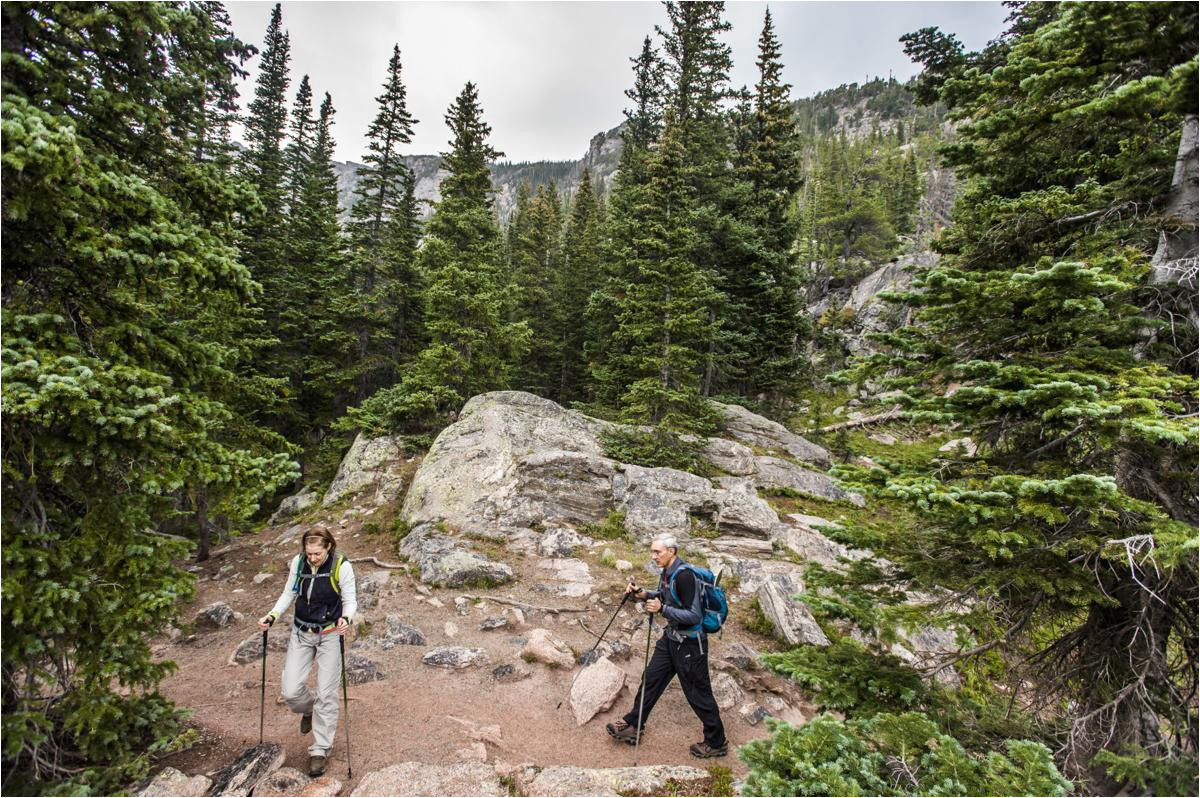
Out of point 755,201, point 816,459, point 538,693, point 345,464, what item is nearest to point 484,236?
point 345,464

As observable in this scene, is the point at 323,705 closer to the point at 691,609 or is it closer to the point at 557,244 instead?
the point at 691,609

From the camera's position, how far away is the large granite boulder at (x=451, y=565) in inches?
415

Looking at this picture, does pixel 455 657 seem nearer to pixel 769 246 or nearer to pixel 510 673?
pixel 510 673

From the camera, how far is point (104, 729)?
4.51 m

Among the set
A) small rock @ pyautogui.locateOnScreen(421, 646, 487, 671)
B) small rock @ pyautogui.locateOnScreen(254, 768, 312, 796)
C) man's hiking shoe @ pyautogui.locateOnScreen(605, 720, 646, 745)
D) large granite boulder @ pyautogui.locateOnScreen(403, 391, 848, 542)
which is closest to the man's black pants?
man's hiking shoe @ pyautogui.locateOnScreen(605, 720, 646, 745)

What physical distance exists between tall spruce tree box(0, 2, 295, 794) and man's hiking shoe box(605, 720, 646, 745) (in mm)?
4820

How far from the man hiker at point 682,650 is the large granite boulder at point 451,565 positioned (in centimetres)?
538

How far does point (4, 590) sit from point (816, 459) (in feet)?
68.4

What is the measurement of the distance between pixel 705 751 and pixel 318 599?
Answer: 4.91 metres

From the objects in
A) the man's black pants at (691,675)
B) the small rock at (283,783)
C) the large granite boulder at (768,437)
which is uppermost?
the large granite boulder at (768,437)

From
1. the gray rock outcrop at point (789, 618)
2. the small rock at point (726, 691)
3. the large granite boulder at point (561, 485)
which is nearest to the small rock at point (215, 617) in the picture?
the large granite boulder at point (561, 485)

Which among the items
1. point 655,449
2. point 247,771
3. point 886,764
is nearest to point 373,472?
point 655,449

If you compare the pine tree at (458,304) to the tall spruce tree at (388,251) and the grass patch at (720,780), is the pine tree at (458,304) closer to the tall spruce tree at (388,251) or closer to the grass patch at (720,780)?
the tall spruce tree at (388,251)

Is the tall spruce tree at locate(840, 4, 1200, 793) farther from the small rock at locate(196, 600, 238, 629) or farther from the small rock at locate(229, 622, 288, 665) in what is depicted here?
the small rock at locate(196, 600, 238, 629)
